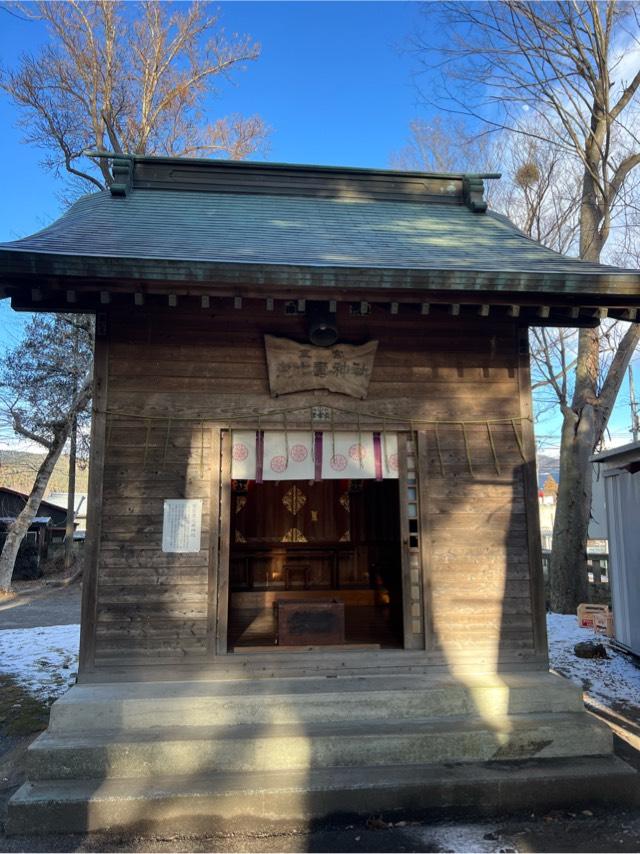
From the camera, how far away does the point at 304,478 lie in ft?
18.9

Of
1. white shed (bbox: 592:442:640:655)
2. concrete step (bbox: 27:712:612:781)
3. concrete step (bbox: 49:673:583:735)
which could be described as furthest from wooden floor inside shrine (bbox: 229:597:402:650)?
white shed (bbox: 592:442:640:655)

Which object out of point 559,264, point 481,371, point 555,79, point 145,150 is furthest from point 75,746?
point 145,150

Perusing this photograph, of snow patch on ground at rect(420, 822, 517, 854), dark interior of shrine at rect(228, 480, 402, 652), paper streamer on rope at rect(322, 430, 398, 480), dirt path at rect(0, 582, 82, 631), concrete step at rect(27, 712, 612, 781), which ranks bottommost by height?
dirt path at rect(0, 582, 82, 631)

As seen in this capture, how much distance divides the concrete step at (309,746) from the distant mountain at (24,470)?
13.8 meters

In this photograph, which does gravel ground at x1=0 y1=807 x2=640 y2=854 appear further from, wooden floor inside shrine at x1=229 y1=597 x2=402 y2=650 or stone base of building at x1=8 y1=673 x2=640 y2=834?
wooden floor inside shrine at x1=229 y1=597 x2=402 y2=650

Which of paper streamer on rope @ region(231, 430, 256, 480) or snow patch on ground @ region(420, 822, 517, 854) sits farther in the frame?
paper streamer on rope @ region(231, 430, 256, 480)

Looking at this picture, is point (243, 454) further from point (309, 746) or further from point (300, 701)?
point (309, 746)

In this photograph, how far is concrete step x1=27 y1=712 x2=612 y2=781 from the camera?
178 inches

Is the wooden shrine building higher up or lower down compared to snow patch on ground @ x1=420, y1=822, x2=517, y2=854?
higher up

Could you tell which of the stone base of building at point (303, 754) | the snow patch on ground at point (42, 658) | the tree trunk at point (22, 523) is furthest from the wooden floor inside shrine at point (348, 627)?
the tree trunk at point (22, 523)

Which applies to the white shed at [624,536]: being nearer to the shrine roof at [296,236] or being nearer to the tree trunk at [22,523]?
the shrine roof at [296,236]

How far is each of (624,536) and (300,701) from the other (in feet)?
20.5

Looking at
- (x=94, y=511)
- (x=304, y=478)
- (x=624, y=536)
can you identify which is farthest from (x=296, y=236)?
(x=624, y=536)

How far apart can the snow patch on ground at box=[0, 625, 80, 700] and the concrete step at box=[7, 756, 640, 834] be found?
135 inches
